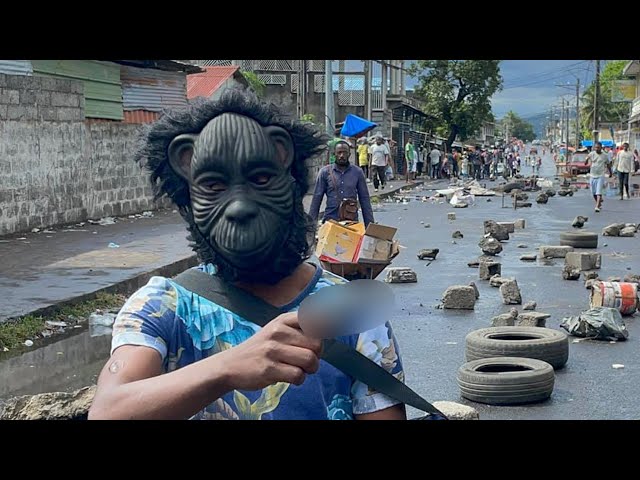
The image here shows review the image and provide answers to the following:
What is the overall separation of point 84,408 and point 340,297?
2900 mm

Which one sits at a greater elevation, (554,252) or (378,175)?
(378,175)

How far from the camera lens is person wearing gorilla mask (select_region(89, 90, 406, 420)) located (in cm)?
212

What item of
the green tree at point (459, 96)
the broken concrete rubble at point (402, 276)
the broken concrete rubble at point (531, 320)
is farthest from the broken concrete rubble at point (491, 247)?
the green tree at point (459, 96)

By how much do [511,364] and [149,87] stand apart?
60.4 feet

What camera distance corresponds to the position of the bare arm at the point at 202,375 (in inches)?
70.5

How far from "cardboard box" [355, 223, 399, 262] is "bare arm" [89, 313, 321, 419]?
7.82 m

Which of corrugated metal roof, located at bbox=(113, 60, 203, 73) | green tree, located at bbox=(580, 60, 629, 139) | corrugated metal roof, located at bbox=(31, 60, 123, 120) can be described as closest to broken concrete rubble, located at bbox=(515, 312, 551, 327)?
corrugated metal roof, located at bbox=(31, 60, 123, 120)

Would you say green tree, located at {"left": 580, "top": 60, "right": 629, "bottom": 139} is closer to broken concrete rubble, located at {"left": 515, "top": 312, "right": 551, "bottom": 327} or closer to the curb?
the curb

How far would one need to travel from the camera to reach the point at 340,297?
1.67 meters

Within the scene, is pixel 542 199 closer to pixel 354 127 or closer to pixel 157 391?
pixel 354 127

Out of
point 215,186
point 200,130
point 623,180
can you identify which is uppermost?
point 200,130

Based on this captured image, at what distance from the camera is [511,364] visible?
24.4ft

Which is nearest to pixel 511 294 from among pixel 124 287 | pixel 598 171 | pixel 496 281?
pixel 496 281

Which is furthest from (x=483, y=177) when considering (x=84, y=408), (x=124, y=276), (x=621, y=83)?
(x=84, y=408)
